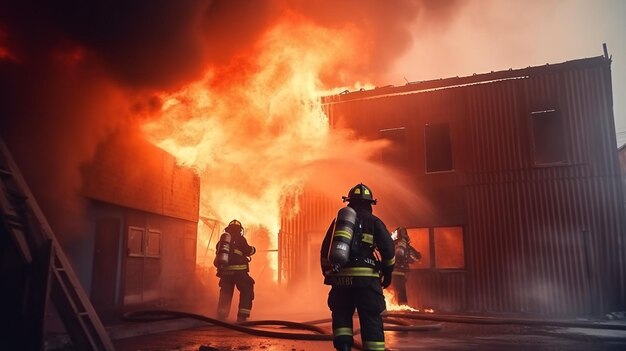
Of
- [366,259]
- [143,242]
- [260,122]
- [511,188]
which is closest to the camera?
[366,259]

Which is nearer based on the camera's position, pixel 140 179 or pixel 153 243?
pixel 140 179

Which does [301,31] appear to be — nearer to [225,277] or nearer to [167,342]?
[225,277]

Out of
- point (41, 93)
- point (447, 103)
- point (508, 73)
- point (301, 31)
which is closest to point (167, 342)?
point (41, 93)

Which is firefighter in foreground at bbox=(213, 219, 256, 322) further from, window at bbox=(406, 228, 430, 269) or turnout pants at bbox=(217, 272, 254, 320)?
window at bbox=(406, 228, 430, 269)

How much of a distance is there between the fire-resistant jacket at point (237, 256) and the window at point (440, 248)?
5877 millimetres

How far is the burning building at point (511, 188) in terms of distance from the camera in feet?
39.8

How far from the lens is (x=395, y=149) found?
14305mm

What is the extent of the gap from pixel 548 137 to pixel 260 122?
26.2 feet

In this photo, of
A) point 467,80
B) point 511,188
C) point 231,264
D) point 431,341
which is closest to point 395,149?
point 467,80

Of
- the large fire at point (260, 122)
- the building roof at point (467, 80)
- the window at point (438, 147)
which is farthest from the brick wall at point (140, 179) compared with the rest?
the window at point (438, 147)

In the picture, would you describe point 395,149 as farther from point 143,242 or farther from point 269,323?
point 269,323

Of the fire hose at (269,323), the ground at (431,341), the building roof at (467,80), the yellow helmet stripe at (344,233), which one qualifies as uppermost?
the building roof at (467,80)

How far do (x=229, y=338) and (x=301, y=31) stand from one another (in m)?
8.33

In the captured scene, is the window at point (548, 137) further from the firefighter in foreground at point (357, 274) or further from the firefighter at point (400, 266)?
the firefighter in foreground at point (357, 274)
